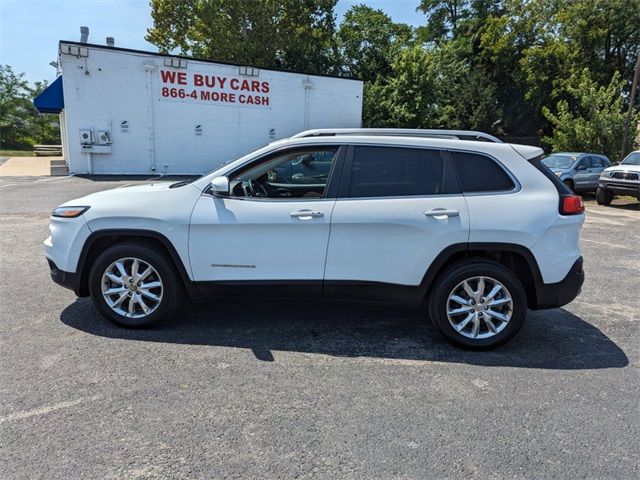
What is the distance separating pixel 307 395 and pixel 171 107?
1912cm

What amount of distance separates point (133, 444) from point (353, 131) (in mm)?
2972

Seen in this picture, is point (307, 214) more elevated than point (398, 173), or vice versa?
point (398, 173)

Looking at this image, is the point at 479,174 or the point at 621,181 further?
the point at 621,181

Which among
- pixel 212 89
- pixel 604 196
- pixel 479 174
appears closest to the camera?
pixel 479 174

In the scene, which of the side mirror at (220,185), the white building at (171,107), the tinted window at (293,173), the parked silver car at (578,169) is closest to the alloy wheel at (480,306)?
the tinted window at (293,173)

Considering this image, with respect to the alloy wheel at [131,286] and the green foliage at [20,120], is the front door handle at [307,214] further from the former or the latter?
the green foliage at [20,120]

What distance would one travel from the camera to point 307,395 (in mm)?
3199

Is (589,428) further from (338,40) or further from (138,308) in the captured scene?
(338,40)

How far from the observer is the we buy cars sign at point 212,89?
19.8 m

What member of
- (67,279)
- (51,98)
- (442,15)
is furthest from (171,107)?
(442,15)

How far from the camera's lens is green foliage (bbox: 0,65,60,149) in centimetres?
3552

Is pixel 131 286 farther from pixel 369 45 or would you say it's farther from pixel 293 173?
pixel 369 45

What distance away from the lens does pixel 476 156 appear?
399 cm

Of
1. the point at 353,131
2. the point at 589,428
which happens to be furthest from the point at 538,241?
the point at 353,131
